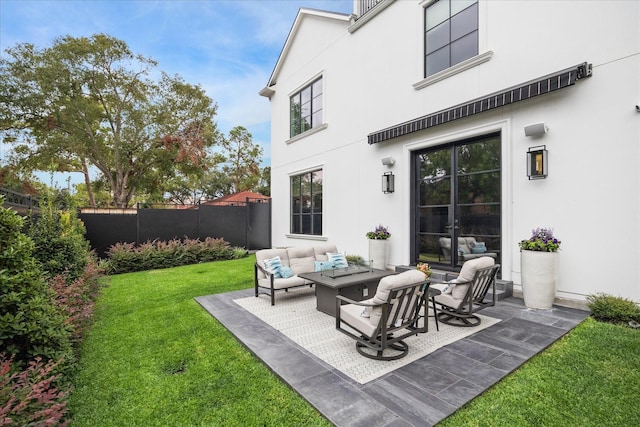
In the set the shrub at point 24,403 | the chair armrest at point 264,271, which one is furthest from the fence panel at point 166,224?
the shrub at point 24,403

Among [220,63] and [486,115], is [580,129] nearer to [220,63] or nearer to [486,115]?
[486,115]

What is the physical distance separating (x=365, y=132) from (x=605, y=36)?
518cm

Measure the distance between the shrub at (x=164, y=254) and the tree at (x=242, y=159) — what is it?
2016cm

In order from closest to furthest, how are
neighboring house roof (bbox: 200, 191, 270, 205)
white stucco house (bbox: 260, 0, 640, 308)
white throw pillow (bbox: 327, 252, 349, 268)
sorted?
white stucco house (bbox: 260, 0, 640, 308) → white throw pillow (bbox: 327, 252, 349, 268) → neighboring house roof (bbox: 200, 191, 270, 205)

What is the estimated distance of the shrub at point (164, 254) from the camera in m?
9.49

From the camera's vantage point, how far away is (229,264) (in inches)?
411

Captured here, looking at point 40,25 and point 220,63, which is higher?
point 40,25

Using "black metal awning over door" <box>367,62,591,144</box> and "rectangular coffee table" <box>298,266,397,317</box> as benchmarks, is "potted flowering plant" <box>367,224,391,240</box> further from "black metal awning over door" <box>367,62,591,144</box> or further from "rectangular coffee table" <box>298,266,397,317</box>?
"black metal awning over door" <box>367,62,591,144</box>

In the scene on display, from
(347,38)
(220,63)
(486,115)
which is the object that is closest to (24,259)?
(486,115)

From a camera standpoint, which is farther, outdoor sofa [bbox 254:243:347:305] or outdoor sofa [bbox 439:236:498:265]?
outdoor sofa [bbox 439:236:498:265]

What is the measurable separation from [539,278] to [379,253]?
361 cm

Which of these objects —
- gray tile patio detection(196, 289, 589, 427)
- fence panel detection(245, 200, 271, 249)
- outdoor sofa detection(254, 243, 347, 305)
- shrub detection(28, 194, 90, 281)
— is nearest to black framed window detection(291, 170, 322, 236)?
fence panel detection(245, 200, 271, 249)

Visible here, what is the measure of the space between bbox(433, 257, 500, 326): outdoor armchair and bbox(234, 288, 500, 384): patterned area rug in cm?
20

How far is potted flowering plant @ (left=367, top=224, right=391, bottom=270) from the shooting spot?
790 cm
